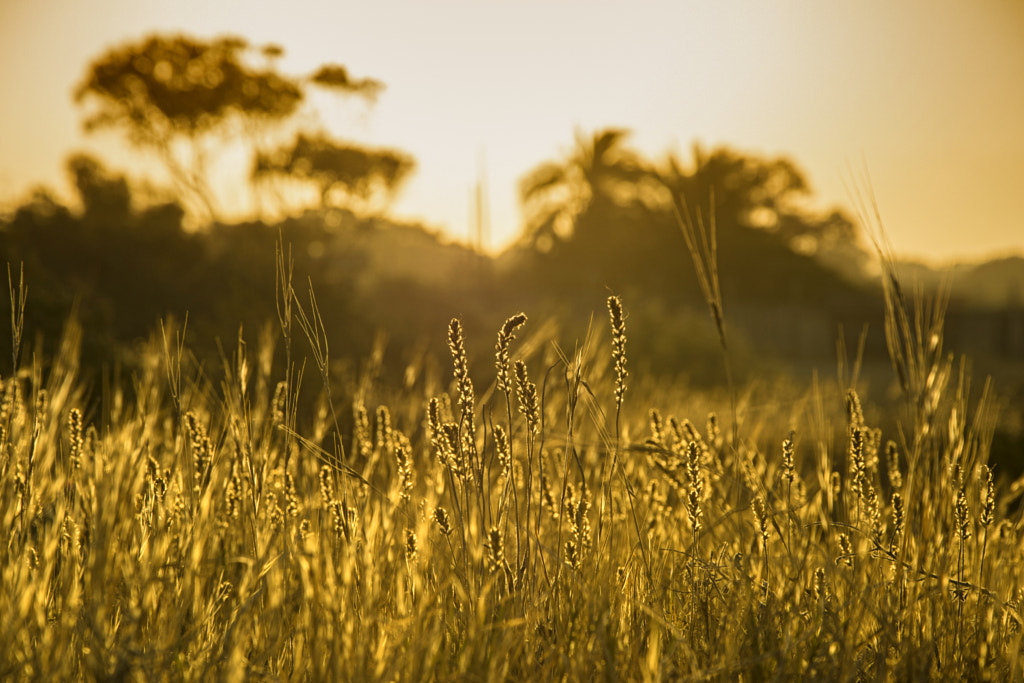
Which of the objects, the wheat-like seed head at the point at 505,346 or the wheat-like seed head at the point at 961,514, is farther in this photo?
the wheat-like seed head at the point at 961,514

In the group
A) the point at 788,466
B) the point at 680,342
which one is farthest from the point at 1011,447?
the point at 680,342

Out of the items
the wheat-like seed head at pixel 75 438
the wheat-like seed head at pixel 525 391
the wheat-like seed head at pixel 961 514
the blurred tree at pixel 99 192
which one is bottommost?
the wheat-like seed head at pixel 961 514

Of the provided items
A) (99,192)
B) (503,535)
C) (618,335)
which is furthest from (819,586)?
(99,192)

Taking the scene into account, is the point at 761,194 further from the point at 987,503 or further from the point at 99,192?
the point at 987,503

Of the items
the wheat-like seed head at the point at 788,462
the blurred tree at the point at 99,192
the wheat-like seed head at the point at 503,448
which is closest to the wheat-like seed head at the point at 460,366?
the wheat-like seed head at the point at 503,448

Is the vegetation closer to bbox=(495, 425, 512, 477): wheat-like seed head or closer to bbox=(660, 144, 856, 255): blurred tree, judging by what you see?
bbox=(495, 425, 512, 477): wheat-like seed head

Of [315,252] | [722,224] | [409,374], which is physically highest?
[722,224]

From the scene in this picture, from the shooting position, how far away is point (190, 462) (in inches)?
74.7

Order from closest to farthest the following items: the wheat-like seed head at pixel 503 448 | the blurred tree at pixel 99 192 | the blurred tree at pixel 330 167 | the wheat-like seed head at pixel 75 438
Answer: the wheat-like seed head at pixel 503 448 → the wheat-like seed head at pixel 75 438 → the blurred tree at pixel 99 192 → the blurred tree at pixel 330 167

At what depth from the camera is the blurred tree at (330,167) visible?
71.5 feet

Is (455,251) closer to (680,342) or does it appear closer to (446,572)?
(680,342)

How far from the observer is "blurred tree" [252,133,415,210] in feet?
71.5

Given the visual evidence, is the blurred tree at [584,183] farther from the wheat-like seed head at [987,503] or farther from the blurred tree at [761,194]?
the wheat-like seed head at [987,503]

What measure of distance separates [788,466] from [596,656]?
0.55 meters
